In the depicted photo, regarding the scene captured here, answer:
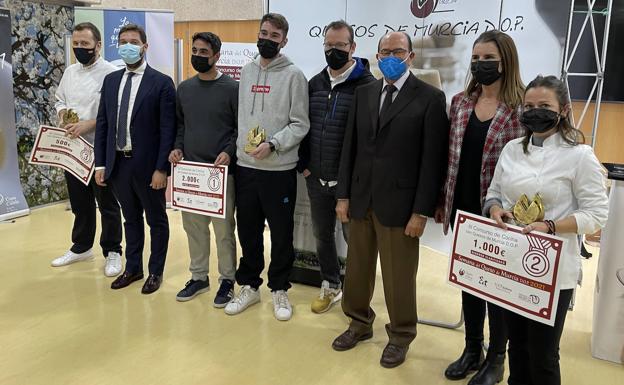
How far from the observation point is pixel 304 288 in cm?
379

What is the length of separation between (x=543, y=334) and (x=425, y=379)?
2.62ft

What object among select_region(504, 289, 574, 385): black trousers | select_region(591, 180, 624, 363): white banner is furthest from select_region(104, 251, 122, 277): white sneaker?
select_region(591, 180, 624, 363): white banner

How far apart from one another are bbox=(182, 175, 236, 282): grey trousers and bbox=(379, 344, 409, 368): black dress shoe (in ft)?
3.90

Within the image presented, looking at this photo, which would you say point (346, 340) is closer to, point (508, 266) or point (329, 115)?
point (508, 266)

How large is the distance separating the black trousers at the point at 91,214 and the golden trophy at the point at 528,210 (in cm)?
286

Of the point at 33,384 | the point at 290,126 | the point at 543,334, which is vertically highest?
the point at 290,126

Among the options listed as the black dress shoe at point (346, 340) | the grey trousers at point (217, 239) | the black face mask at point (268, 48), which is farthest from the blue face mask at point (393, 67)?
the black dress shoe at point (346, 340)

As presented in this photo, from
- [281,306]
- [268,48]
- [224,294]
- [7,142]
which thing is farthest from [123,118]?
[7,142]

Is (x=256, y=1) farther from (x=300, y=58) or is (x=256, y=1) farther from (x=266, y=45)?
(x=266, y=45)

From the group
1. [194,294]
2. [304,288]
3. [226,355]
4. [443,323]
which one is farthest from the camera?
[304,288]

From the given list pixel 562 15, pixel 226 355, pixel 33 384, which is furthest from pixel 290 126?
pixel 562 15

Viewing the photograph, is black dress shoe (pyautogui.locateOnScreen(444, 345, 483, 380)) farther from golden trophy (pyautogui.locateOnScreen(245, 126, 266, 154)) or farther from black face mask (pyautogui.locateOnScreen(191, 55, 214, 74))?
black face mask (pyautogui.locateOnScreen(191, 55, 214, 74))

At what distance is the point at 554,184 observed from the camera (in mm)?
1925

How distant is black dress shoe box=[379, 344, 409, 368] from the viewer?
270 centimetres
